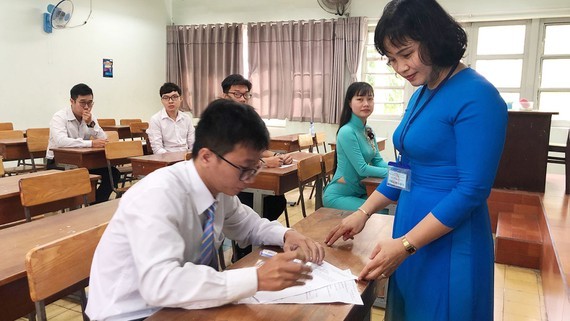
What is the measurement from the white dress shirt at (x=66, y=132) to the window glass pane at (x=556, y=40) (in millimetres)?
5670

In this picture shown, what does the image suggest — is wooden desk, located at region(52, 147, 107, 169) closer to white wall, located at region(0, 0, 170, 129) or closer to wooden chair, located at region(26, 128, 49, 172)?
wooden chair, located at region(26, 128, 49, 172)

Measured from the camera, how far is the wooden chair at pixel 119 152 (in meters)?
3.86

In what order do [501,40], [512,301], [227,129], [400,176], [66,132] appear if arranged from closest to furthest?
[227,129] < [400,176] < [512,301] < [66,132] < [501,40]

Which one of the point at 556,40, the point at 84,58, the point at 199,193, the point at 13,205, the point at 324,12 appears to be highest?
the point at 324,12

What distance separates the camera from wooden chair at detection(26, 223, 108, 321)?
3.76 ft

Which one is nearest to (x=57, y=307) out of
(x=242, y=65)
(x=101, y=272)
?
(x=101, y=272)

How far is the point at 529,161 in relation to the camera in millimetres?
3469

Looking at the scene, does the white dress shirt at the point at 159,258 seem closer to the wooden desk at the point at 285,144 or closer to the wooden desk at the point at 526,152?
the wooden desk at the point at 526,152

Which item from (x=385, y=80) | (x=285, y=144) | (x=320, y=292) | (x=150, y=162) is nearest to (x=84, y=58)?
(x=285, y=144)

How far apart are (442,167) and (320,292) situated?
0.43 meters

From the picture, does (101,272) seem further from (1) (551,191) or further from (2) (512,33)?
(2) (512,33)

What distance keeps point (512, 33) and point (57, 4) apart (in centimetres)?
612

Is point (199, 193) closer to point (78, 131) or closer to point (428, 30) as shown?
point (428, 30)

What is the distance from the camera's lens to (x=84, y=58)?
6.37 m
